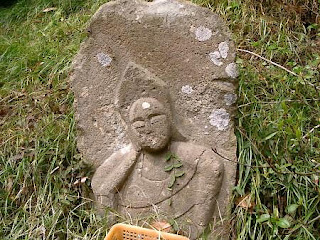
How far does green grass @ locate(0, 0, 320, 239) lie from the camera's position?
229 centimetres

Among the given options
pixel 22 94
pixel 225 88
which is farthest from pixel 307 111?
pixel 22 94

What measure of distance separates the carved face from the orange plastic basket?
15.0 inches

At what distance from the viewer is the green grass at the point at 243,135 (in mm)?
2289

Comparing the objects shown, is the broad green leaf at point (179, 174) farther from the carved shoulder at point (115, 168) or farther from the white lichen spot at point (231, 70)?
the white lichen spot at point (231, 70)

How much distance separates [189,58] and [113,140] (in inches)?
20.9

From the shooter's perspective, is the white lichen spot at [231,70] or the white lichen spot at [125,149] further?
the white lichen spot at [125,149]

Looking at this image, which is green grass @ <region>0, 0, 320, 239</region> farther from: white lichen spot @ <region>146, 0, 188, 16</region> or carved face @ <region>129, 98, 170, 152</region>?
white lichen spot @ <region>146, 0, 188, 16</region>

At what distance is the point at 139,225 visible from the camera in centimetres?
228

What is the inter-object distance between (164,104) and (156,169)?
0.29 meters

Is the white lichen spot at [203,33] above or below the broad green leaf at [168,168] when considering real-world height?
above

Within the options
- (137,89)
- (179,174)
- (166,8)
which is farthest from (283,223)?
(166,8)

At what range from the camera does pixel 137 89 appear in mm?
2334

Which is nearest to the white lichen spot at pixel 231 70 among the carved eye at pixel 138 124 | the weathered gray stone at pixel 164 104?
the weathered gray stone at pixel 164 104

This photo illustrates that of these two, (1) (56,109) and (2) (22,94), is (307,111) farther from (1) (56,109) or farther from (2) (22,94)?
(2) (22,94)
